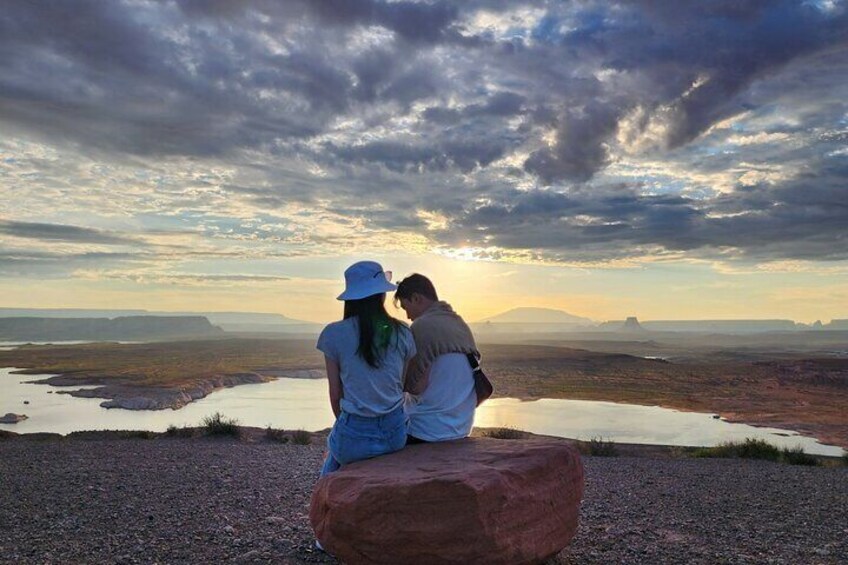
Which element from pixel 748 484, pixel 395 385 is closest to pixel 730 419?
pixel 748 484

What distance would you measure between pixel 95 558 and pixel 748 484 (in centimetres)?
1137

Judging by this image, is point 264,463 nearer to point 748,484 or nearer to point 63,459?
point 63,459

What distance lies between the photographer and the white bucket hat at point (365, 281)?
249 inches

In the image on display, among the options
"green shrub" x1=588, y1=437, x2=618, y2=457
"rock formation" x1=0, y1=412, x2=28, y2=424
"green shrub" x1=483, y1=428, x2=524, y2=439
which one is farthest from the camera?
"rock formation" x1=0, y1=412, x2=28, y2=424

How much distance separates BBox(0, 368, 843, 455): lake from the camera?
3192cm

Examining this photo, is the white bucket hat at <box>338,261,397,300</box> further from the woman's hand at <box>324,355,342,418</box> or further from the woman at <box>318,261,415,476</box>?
the woman's hand at <box>324,355,342,418</box>

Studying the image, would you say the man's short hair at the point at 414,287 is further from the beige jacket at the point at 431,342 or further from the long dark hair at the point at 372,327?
the long dark hair at the point at 372,327

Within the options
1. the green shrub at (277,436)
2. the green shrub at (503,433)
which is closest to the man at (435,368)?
the green shrub at (277,436)

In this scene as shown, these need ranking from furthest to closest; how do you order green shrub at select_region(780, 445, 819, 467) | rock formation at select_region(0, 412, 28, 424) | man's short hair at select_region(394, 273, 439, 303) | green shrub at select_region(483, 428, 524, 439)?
rock formation at select_region(0, 412, 28, 424)
green shrub at select_region(483, 428, 524, 439)
green shrub at select_region(780, 445, 819, 467)
man's short hair at select_region(394, 273, 439, 303)

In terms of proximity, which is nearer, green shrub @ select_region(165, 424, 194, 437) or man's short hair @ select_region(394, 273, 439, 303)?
man's short hair @ select_region(394, 273, 439, 303)

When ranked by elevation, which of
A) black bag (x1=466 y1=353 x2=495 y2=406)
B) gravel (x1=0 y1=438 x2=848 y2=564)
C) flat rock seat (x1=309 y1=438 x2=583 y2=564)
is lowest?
gravel (x1=0 y1=438 x2=848 y2=564)

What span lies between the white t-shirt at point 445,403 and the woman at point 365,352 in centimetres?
42

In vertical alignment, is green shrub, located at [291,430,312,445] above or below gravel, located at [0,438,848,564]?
below

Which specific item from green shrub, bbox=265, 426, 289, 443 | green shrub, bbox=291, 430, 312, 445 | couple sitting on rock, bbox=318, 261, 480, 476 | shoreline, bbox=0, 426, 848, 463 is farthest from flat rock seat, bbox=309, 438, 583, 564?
green shrub, bbox=265, 426, 289, 443
